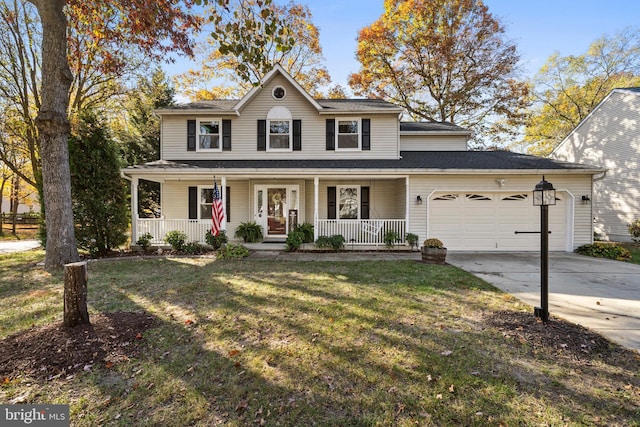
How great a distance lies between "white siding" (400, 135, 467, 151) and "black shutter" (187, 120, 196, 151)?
376 inches

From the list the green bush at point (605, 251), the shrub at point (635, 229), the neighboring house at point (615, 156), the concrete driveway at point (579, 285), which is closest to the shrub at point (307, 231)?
the concrete driveway at point (579, 285)

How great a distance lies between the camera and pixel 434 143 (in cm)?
1434

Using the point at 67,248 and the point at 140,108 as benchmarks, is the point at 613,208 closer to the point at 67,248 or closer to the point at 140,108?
the point at 67,248

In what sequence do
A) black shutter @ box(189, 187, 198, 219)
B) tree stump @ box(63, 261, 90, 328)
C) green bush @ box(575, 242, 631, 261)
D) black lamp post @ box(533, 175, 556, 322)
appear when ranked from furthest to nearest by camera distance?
1. black shutter @ box(189, 187, 198, 219)
2. green bush @ box(575, 242, 631, 261)
3. black lamp post @ box(533, 175, 556, 322)
4. tree stump @ box(63, 261, 90, 328)

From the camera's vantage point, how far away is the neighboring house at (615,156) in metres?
14.3

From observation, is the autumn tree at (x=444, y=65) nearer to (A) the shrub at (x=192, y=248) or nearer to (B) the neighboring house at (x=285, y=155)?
(B) the neighboring house at (x=285, y=155)

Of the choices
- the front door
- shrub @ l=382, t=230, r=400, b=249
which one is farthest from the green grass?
the front door

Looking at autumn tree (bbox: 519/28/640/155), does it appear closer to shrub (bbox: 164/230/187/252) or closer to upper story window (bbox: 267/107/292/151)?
upper story window (bbox: 267/107/292/151)

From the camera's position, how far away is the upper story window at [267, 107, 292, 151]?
12.4m

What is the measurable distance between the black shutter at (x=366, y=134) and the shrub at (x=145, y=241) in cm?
896

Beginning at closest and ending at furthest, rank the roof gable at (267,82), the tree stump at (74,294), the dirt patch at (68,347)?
the dirt patch at (68,347), the tree stump at (74,294), the roof gable at (267,82)

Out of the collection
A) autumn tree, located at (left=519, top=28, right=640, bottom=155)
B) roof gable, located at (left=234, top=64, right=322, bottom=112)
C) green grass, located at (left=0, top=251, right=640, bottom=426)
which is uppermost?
autumn tree, located at (left=519, top=28, right=640, bottom=155)

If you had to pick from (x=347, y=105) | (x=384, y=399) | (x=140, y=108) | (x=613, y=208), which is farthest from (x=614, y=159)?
(x=140, y=108)

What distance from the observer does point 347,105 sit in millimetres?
12891
